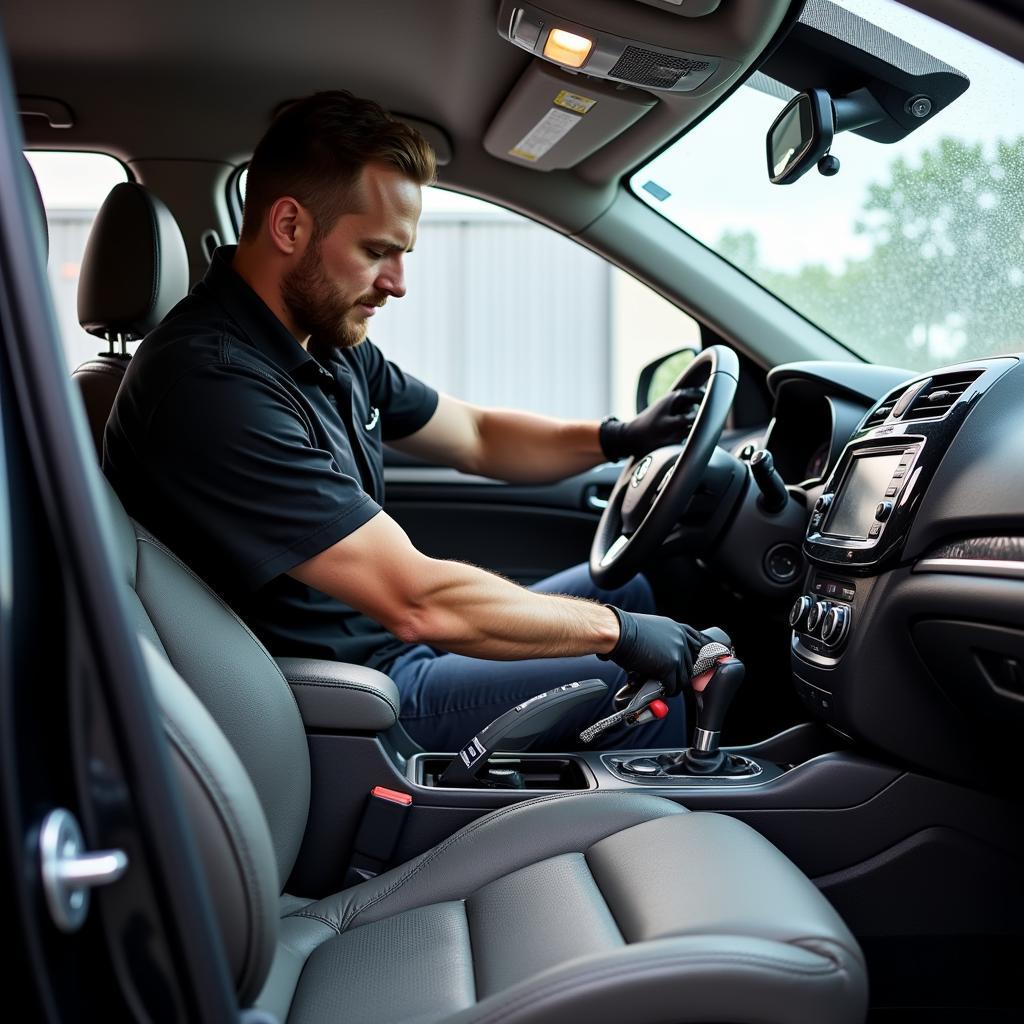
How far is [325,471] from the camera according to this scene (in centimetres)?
145

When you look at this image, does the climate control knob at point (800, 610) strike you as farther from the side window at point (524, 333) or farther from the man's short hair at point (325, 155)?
the side window at point (524, 333)

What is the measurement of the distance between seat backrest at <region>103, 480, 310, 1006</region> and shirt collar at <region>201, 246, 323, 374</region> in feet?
1.43

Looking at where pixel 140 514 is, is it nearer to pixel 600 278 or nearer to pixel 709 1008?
pixel 709 1008

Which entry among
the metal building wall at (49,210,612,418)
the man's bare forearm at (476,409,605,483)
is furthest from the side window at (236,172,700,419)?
the man's bare forearm at (476,409,605,483)

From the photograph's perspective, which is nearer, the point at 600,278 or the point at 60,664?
the point at 60,664

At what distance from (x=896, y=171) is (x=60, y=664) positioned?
1.70m

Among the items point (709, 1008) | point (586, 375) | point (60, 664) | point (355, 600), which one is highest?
point (60, 664)

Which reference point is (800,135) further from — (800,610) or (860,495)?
(800,610)

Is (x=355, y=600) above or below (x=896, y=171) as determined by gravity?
below

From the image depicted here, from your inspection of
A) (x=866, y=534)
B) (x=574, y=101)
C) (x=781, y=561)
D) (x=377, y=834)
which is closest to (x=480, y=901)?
(x=377, y=834)

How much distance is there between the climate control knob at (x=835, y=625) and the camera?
146 cm

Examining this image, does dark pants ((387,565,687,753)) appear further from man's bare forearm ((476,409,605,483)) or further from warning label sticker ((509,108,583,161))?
warning label sticker ((509,108,583,161))

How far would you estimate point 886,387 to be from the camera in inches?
71.0

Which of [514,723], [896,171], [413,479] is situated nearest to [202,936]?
[514,723]
